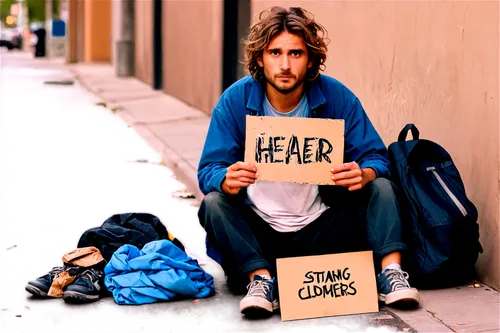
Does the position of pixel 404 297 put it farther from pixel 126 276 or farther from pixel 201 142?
pixel 201 142

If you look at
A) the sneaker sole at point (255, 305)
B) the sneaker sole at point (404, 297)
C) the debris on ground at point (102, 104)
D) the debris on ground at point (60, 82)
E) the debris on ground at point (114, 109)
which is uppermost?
the sneaker sole at point (404, 297)

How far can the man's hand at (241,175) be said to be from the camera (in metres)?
4.12

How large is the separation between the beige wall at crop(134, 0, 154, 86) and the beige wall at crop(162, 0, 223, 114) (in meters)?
1.00

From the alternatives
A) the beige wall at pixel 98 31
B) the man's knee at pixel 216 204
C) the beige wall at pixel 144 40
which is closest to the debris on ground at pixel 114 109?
the beige wall at pixel 144 40

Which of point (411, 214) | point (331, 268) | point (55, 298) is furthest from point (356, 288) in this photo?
point (55, 298)

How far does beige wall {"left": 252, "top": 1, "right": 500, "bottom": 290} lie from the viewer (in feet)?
15.1

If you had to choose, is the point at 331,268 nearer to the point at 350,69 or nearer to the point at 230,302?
the point at 230,302

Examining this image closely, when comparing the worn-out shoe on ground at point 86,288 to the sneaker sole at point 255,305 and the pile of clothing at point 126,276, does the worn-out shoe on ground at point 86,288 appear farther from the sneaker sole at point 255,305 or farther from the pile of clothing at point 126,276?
the sneaker sole at point 255,305

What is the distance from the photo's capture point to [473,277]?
4.70m

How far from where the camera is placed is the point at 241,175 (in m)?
4.12

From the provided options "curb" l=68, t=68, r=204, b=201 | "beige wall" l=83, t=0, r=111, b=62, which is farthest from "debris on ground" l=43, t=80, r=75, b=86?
"beige wall" l=83, t=0, r=111, b=62

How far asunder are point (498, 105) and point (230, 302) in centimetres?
162

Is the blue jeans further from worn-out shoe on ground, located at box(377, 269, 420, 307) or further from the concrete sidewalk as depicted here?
the concrete sidewalk

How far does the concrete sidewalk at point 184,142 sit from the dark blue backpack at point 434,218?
0.36ft
